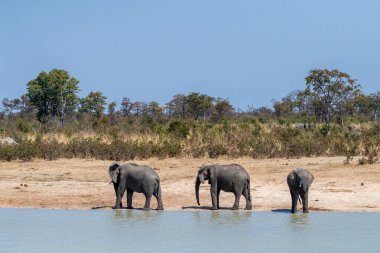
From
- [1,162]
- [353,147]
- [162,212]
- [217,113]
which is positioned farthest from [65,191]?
[217,113]

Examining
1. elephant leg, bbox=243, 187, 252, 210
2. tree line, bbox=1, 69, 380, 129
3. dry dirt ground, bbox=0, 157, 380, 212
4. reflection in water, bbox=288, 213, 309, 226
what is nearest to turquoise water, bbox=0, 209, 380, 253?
reflection in water, bbox=288, 213, 309, 226

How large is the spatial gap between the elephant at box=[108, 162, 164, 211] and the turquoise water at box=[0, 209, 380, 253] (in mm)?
608

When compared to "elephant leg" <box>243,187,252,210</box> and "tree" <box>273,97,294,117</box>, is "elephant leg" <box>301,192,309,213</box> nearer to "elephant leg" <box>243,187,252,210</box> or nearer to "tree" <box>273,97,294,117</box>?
"elephant leg" <box>243,187,252,210</box>

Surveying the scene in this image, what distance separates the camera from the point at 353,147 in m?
26.8

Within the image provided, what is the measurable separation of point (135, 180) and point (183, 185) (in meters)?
3.38

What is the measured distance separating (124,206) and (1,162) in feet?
28.6

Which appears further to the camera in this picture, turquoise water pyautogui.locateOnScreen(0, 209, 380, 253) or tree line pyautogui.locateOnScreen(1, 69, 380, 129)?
tree line pyautogui.locateOnScreen(1, 69, 380, 129)

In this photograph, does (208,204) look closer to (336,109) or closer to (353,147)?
(353,147)

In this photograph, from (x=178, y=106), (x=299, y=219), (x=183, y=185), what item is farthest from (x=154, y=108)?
(x=299, y=219)

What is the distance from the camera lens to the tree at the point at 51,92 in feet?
174

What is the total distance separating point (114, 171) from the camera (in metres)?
18.5

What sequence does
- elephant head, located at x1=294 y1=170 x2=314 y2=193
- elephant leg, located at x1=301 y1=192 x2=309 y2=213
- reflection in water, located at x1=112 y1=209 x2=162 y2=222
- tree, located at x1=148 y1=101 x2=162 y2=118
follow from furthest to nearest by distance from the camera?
tree, located at x1=148 y1=101 x2=162 y2=118, elephant leg, located at x1=301 y1=192 x2=309 y2=213, elephant head, located at x1=294 y1=170 x2=314 y2=193, reflection in water, located at x1=112 y1=209 x2=162 y2=222

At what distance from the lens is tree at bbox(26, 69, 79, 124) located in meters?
52.9

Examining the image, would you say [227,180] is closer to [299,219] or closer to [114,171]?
[299,219]
